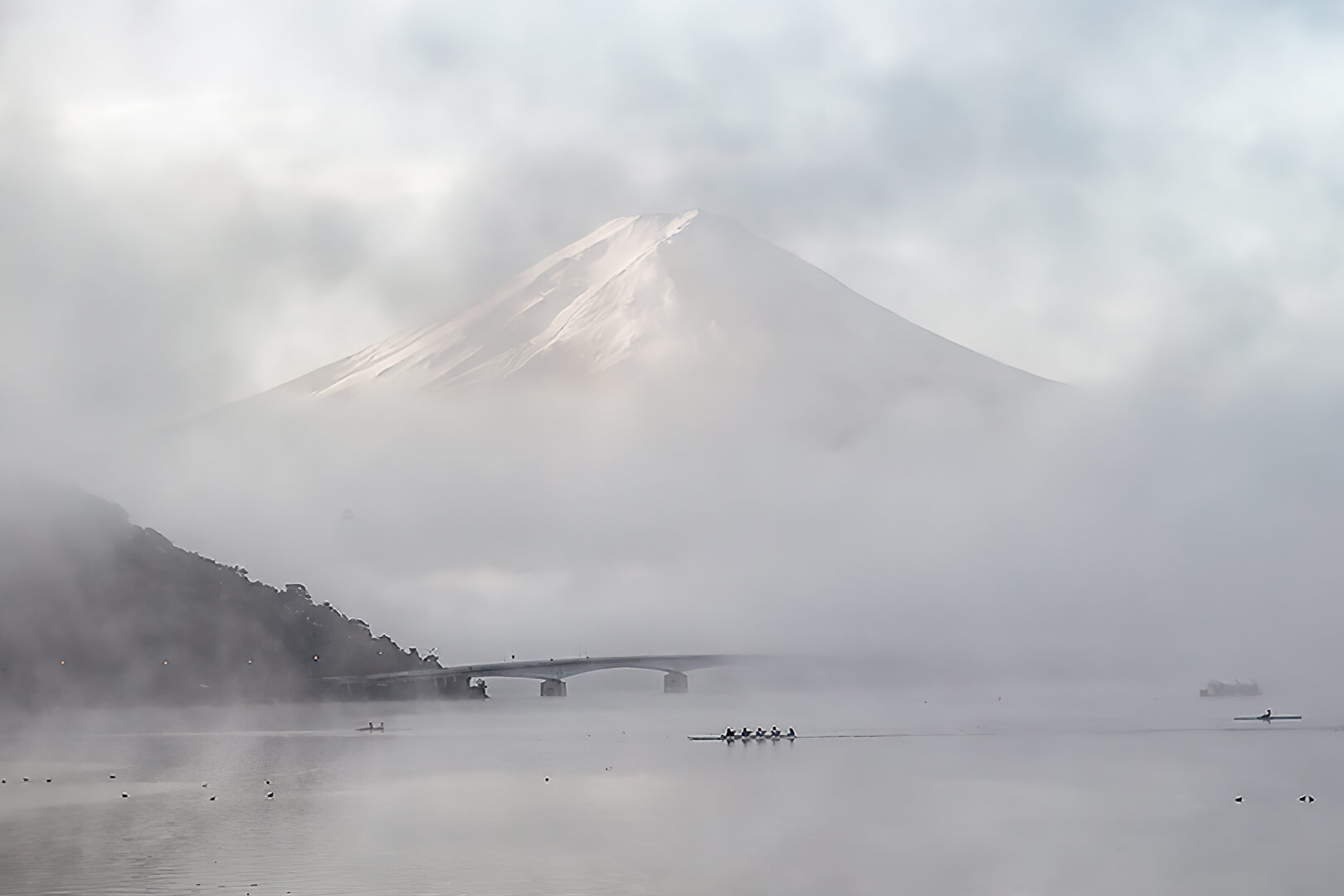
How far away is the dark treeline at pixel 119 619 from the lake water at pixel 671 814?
30.4 m

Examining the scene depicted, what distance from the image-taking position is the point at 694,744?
112500mm

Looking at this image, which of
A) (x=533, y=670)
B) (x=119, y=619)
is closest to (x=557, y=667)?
(x=533, y=670)

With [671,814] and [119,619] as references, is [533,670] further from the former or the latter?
[671,814]

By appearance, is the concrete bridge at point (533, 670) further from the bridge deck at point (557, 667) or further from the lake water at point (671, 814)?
the lake water at point (671, 814)

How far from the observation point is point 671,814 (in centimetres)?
6281

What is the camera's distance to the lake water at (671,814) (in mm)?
45844

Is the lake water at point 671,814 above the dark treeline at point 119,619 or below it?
below

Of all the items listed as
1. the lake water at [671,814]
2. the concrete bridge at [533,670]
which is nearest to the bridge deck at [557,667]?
the concrete bridge at [533,670]

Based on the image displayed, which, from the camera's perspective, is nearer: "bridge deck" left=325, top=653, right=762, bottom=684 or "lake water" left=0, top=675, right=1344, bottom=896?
"lake water" left=0, top=675, right=1344, bottom=896

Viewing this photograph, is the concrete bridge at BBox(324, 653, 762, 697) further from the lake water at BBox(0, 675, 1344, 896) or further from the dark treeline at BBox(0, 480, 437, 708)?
the lake water at BBox(0, 675, 1344, 896)

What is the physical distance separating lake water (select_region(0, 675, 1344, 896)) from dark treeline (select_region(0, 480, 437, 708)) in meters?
30.4

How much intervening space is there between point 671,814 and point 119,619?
110m

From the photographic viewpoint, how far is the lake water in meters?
45.8

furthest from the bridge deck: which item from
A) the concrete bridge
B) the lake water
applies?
the lake water
